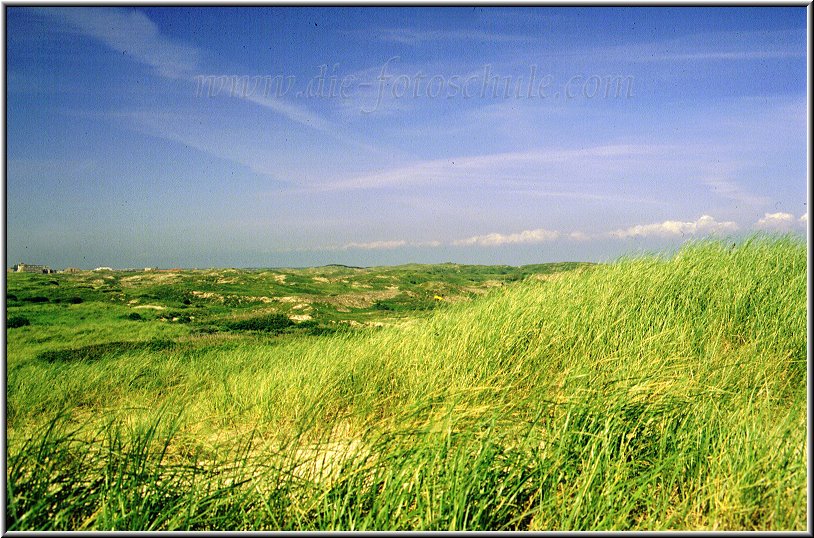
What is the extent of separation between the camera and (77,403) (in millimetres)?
5242

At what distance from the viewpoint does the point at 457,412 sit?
9.21 feet

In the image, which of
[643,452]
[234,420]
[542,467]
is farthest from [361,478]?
[234,420]

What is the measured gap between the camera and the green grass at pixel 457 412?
6.79ft

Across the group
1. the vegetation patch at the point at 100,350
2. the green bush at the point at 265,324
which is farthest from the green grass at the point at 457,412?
the green bush at the point at 265,324

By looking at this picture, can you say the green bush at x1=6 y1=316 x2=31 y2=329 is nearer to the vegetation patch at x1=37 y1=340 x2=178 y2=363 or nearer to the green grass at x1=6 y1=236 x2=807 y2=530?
the green grass at x1=6 y1=236 x2=807 y2=530

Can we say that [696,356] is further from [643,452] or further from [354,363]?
[354,363]

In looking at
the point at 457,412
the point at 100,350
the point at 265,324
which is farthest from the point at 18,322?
the point at 457,412

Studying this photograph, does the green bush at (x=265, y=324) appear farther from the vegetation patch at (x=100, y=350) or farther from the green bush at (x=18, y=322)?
the green bush at (x=18, y=322)

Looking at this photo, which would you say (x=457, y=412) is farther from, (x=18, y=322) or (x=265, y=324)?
(x=18, y=322)

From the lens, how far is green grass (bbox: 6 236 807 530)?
2.07 metres

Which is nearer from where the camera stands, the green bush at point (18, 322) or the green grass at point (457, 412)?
the green grass at point (457, 412)

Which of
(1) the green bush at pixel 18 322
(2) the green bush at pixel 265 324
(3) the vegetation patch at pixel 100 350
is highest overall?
(1) the green bush at pixel 18 322

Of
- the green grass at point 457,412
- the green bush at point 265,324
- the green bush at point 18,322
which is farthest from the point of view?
the green bush at point 265,324

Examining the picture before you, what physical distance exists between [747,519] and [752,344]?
2632mm
